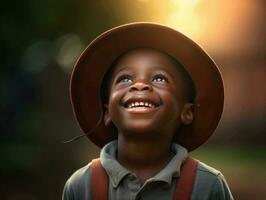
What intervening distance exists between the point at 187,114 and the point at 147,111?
10.9 inches

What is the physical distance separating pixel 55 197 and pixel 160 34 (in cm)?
392

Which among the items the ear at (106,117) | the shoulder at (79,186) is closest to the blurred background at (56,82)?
the ear at (106,117)

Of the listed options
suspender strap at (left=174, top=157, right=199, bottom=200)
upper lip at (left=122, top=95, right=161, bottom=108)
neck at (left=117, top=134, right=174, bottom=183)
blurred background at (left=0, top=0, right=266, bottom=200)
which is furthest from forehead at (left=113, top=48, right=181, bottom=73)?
blurred background at (left=0, top=0, right=266, bottom=200)

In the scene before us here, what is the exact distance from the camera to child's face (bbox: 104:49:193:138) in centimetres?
289

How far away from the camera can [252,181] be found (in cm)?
773

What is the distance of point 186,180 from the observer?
2906 millimetres

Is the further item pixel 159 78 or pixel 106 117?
pixel 106 117

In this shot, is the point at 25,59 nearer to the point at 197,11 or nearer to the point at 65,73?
the point at 65,73

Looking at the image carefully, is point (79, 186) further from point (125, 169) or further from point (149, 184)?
point (149, 184)

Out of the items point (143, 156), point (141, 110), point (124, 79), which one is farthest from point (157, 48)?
point (143, 156)

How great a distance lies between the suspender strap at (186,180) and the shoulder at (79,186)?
376 mm

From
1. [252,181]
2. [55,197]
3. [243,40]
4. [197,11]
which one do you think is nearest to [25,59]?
[55,197]

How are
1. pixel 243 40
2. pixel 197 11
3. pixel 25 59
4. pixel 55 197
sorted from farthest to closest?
pixel 243 40 → pixel 197 11 → pixel 25 59 → pixel 55 197

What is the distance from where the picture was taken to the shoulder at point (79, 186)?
2.96m
